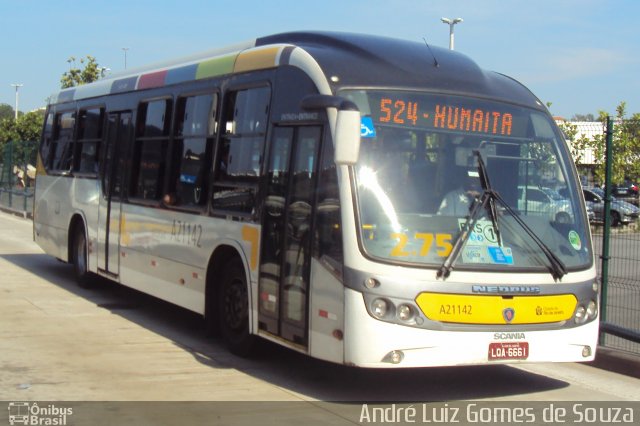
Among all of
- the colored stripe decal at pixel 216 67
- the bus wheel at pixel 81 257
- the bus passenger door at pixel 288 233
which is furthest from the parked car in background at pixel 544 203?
the bus wheel at pixel 81 257

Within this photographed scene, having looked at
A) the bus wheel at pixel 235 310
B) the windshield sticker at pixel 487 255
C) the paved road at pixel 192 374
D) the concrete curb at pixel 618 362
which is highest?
the windshield sticker at pixel 487 255

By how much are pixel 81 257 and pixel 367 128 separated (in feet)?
25.4

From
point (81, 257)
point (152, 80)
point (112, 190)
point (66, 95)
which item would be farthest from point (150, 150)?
point (66, 95)

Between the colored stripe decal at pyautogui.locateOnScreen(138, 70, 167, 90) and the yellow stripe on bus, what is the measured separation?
5.57m

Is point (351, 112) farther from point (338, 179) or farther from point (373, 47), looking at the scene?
point (373, 47)

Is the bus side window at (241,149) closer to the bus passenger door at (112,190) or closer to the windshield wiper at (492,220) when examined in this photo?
the windshield wiper at (492,220)

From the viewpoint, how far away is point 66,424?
6641 millimetres

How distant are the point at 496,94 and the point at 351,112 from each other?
1897 millimetres

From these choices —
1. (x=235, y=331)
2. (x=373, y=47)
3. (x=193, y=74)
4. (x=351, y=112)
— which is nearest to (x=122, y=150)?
(x=193, y=74)

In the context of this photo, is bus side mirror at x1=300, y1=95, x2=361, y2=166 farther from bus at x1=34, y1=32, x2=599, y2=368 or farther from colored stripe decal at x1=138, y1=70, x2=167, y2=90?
colored stripe decal at x1=138, y1=70, x2=167, y2=90

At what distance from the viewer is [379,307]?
723 cm

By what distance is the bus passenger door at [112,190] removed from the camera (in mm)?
12422

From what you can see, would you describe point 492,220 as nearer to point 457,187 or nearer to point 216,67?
point 457,187

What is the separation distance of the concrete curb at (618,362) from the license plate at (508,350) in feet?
7.07
